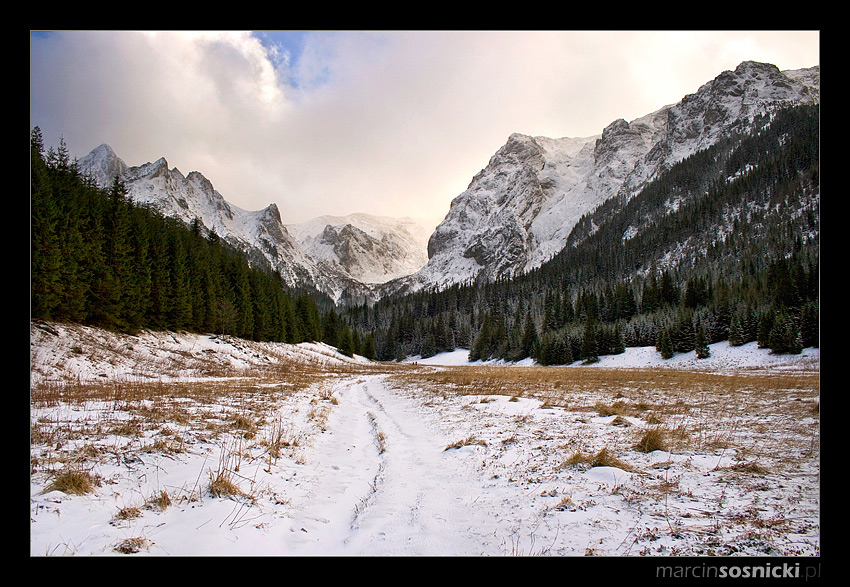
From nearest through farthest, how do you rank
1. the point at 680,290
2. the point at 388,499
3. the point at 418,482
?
the point at 388,499 < the point at 418,482 < the point at 680,290

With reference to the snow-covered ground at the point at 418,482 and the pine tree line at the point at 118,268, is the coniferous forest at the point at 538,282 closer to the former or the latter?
the pine tree line at the point at 118,268

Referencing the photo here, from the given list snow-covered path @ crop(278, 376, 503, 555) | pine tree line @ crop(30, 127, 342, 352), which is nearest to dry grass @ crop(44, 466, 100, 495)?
snow-covered path @ crop(278, 376, 503, 555)

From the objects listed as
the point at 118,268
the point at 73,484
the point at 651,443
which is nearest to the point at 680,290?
the point at 651,443

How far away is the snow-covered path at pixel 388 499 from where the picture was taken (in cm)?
415

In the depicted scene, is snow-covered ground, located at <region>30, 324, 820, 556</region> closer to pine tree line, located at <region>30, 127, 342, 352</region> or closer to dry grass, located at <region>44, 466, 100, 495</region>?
dry grass, located at <region>44, 466, 100, 495</region>

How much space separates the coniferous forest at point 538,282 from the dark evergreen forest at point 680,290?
1.60 ft

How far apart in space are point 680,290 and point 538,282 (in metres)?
75.4

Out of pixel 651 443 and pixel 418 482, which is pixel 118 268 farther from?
pixel 651 443

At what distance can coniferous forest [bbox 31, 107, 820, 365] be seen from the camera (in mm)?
28188

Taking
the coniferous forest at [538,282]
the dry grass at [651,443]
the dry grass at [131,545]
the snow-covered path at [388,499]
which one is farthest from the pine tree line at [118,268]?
the dry grass at [651,443]

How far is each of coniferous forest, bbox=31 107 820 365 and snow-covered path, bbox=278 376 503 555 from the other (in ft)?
15.8

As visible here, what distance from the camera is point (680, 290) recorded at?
342ft
